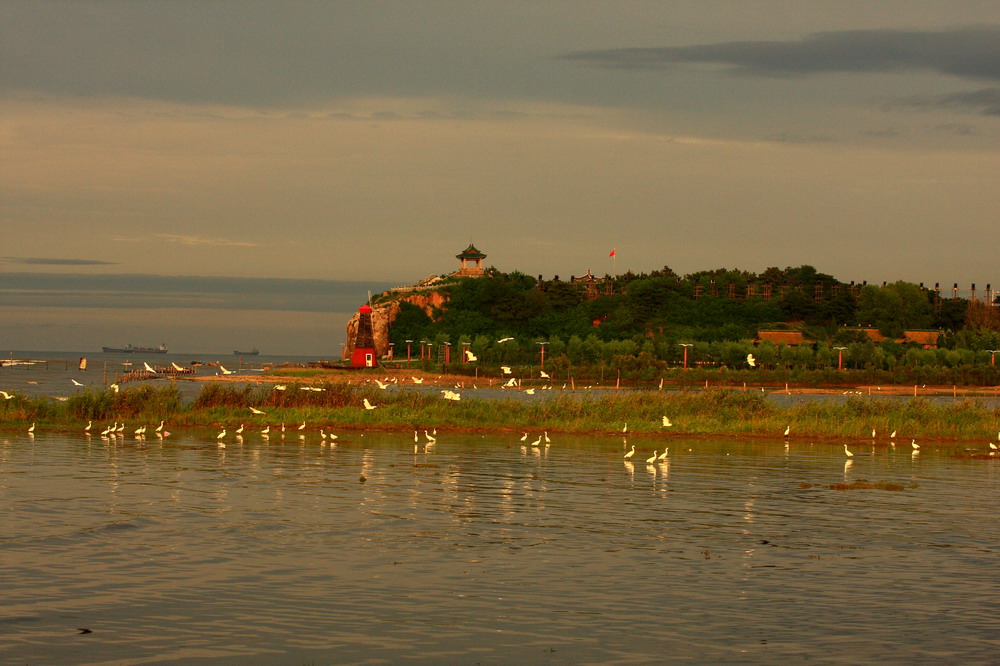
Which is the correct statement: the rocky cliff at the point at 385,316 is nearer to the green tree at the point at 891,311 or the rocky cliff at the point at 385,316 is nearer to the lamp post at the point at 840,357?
the lamp post at the point at 840,357

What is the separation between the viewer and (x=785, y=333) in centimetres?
17662

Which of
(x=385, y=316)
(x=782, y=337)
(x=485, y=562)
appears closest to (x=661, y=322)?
(x=782, y=337)

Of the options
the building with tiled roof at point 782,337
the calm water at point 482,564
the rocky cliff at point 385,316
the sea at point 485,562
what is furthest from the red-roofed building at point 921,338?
the calm water at point 482,564

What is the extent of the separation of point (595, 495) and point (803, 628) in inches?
527

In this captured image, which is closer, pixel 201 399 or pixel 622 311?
pixel 201 399

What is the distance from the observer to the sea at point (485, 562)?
14453 mm

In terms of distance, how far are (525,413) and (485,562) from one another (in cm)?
3115

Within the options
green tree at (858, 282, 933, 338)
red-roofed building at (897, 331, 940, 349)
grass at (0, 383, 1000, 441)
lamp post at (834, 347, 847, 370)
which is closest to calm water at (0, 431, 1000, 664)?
grass at (0, 383, 1000, 441)

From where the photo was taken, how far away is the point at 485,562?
19703mm

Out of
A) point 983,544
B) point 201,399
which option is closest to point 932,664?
point 983,544

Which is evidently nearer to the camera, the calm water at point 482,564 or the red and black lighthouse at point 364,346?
the calm water at point 482,564

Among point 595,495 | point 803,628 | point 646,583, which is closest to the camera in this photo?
point 803,628

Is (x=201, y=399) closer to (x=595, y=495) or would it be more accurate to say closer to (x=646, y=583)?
(x=595, y=495)

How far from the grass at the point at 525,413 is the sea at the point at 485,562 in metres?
11.5
